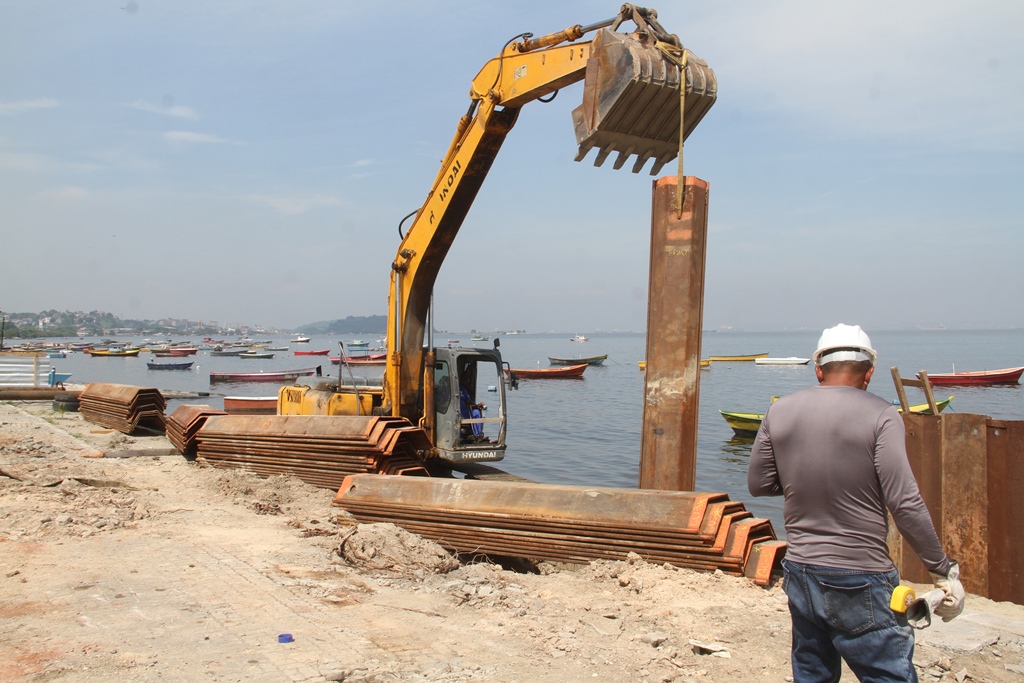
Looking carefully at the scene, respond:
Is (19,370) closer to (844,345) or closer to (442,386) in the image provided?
(442,386)

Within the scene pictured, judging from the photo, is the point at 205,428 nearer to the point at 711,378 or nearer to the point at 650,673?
the point at 650,673

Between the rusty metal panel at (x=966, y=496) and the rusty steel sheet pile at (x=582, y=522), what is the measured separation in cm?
142

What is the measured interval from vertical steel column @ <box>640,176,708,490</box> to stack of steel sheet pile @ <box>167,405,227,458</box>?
28.4 feet

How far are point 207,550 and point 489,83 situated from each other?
256 inches

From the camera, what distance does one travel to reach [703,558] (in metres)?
6.55

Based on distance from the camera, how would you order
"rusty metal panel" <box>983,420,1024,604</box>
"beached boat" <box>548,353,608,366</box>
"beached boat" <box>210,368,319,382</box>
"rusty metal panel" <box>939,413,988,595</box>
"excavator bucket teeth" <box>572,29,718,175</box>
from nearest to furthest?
1. "rusty metal panel" <box>983,420,1024,604</box>
2. "rusty metal panel" <box>939,413,988,595</box>
3. "excavator bucket teeth" <box>572,29,718,175</box>
4. "beached boat" <box>210,368,319,382</box>
5. "beached boat" <box>548,353,608,366</box>

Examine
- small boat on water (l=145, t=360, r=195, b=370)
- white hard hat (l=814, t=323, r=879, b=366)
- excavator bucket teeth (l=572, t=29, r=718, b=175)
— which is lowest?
small boat on water (l=145, t=360, r=195, b=370)

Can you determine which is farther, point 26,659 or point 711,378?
point 711,378

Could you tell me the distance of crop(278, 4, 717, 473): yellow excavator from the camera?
7336 millimetres

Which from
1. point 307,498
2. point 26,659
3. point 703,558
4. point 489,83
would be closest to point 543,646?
point 703,558

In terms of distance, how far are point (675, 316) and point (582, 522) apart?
199 cm

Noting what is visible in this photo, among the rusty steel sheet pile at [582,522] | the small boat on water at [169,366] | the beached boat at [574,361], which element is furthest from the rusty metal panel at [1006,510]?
the small boat on water at [169,366]

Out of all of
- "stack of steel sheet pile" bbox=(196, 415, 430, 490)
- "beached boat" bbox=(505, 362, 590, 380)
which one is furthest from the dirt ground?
"beached boat" bbox=(505, 362, 590, 380)

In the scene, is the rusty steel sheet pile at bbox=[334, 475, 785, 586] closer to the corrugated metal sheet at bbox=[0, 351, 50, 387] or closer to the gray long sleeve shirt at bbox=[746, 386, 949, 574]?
the gray long sleeve shirt at bbox=[746, 386, 949, 574]
